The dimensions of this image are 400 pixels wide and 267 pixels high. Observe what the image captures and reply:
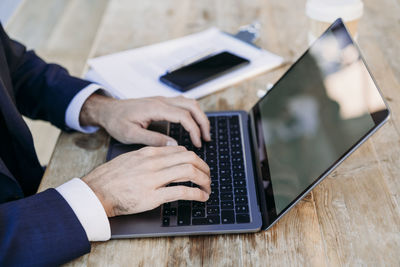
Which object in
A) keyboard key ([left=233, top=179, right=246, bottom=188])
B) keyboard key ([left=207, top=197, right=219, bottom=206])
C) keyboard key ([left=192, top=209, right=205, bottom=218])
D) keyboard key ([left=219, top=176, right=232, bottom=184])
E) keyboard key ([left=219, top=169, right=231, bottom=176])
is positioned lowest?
keyboard key ([left=219, top=169, right=231, bottom=176])

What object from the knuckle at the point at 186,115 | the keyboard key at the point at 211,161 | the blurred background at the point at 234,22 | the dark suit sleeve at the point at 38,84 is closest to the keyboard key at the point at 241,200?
the keyboard key at the point at 211,161

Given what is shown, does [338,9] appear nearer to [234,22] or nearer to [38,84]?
[234,22]

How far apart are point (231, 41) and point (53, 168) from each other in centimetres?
61

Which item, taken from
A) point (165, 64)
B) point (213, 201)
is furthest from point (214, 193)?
point (165, 64)

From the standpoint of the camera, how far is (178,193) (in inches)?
26.4

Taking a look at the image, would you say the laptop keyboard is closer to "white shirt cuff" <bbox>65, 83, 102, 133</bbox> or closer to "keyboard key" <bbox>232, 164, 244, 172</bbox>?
"keyboard key" <bbox>232, 164, 244, 172</bbox>

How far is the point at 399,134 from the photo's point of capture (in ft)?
2.78

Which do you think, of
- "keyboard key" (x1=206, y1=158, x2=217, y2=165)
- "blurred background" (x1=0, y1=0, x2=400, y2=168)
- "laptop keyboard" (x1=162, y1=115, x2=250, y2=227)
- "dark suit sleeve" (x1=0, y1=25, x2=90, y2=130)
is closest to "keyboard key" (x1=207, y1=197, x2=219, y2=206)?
"laptop keyboard" (x1=162, y1=115, x2=250, y2=227)

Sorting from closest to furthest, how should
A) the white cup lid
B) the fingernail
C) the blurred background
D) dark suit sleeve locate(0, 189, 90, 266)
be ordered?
1. dark suit sleeve locate(0, 189, 90, 266)
2. the fingernail
3. the white cup lid
4. the blurred background

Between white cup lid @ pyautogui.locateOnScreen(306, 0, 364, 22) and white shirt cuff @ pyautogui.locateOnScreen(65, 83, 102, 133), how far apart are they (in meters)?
0.54

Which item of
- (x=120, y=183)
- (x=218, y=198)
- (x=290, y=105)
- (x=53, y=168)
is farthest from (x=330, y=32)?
(x=53, y=168)

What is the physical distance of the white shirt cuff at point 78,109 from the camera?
91 centimetres

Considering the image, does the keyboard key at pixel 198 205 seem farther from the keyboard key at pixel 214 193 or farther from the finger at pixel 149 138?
the finger at pixel 149 138

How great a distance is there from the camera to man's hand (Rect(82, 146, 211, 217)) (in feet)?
2.21
